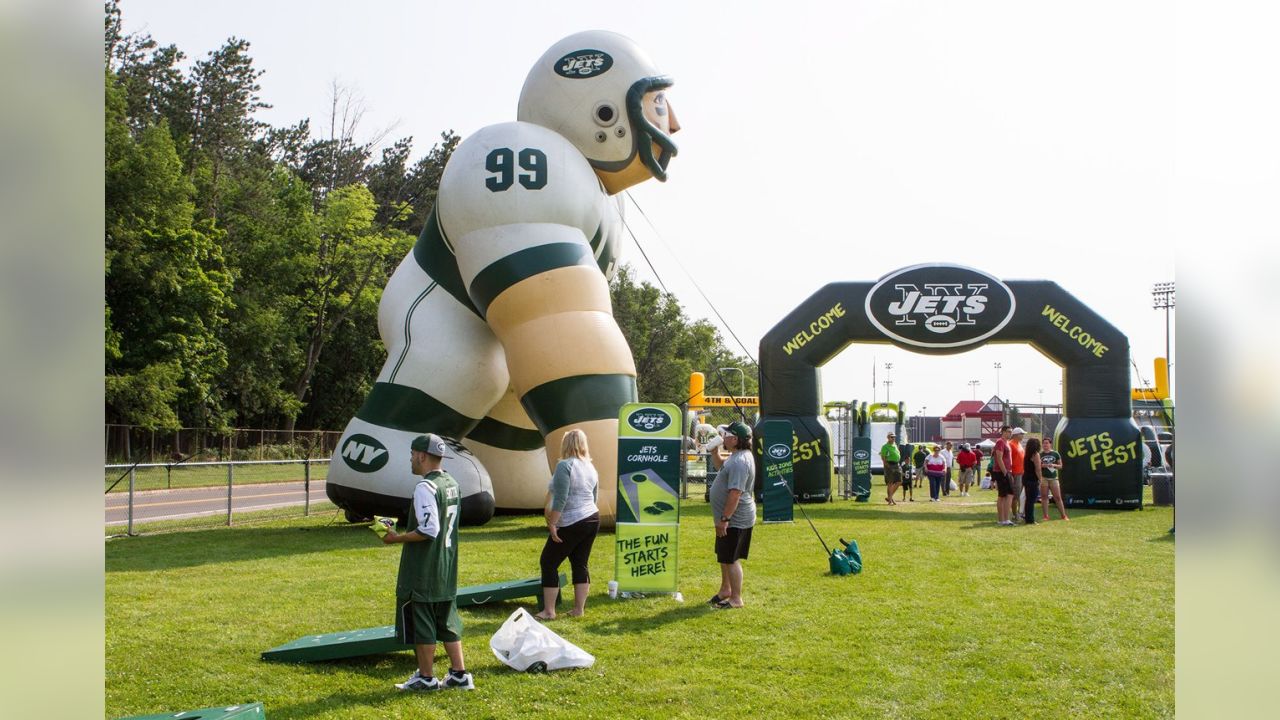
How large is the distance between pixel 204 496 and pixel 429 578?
20.7 metres

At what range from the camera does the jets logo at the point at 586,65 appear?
15.0m

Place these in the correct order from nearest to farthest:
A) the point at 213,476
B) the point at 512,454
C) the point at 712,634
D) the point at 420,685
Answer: the point at 420,685 < the point at 712,634 < the point at 512,454 < the point at 213,476

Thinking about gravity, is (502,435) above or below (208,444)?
above

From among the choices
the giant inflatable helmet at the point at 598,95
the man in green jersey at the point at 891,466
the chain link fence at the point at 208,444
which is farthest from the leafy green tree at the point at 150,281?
the man in green jersey at the point at 891,466

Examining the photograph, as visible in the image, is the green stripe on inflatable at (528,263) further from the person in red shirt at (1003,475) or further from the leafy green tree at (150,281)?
the leafy green tree at (150,281)

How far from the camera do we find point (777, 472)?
1825 centimetres

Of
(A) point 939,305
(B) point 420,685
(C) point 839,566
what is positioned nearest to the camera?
(B) point 420,685

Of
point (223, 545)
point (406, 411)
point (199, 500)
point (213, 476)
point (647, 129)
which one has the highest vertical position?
point (647, 129)

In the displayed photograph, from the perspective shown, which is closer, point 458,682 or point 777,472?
point 458,682

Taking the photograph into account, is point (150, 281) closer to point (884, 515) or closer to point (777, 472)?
point (777, 472)

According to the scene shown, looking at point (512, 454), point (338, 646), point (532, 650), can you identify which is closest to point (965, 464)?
point (512, 454)

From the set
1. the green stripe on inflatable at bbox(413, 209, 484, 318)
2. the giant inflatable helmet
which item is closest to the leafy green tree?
the green stripe on inflatable at bbox(413, 209, 484, 318)

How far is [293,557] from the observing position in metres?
12.5
